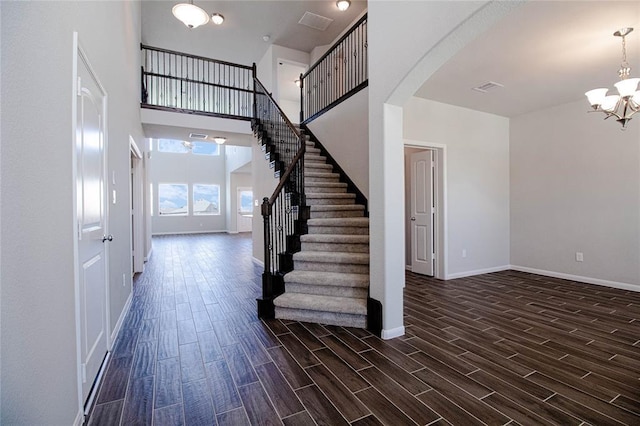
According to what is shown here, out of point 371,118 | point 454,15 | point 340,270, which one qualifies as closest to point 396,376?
point 340,270

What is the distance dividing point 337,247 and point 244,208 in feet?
33.2

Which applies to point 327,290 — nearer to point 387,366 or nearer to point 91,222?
point 387,366

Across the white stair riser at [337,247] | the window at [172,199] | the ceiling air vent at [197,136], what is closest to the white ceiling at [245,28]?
the ceiling air vent at [197,136]

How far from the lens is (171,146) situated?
1231cm

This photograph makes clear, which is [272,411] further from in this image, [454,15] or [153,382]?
[454,15]

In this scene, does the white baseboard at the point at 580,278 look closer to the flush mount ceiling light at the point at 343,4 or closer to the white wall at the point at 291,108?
the flush mount ceiling light at the point at 343,4

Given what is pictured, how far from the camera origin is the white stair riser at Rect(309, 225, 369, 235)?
4.00m

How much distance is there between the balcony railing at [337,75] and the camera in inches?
182

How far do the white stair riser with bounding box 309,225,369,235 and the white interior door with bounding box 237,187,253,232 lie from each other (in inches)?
372

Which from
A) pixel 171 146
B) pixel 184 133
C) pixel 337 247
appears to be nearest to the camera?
pixel 337 247

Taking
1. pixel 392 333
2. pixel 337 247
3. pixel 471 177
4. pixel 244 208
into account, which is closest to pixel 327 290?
pixel 337 247

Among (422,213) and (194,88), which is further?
(194,88)

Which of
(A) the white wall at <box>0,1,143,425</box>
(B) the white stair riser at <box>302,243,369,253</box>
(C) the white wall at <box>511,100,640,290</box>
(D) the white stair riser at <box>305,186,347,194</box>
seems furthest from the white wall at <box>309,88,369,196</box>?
(A) the white wall at <box>0,1,143,425</box>

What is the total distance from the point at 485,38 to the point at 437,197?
257 cm
